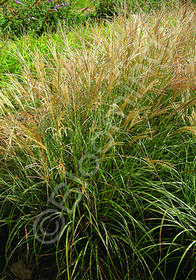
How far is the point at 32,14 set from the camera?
496 centimetres

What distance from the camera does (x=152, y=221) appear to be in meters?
1.75

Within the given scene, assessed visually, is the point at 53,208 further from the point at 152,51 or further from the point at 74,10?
the point at 74,10

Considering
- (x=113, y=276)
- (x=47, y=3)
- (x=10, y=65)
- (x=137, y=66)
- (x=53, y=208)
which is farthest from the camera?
(x=47, y=3)

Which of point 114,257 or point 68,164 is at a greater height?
point 68,164

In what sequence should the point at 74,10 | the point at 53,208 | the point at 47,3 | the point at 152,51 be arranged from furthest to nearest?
the point at 74,10 < the point at 47,3 < the point at 152,51 < the point at 53,208

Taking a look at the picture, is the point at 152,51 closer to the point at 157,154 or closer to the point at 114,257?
the point at 157,154

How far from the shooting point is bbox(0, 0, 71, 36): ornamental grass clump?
4.71 m

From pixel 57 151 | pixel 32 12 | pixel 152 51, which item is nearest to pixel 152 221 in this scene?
pixel 57 151

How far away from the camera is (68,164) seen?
1.86 m

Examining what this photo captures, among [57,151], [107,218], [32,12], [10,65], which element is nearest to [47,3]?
[32,12]

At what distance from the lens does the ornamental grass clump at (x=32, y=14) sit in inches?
186

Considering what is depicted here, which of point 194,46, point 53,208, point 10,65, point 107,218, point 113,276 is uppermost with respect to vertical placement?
point 10,65

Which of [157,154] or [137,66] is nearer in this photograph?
[157,154]

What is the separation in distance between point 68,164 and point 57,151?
0.36 feet
